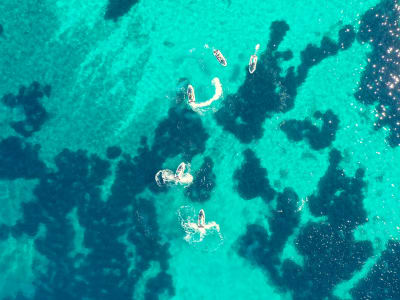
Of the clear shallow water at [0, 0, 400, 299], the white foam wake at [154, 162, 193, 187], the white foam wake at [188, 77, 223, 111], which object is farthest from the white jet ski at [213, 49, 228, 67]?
the white foam wake at [154, 162, 193, 187]

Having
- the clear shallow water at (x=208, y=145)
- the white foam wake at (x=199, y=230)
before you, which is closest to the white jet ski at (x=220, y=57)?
the clear shallow water at (x=208, y=145)

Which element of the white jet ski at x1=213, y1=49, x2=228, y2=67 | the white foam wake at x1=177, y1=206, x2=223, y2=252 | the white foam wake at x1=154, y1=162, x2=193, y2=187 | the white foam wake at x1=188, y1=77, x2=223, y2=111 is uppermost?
the white jet ski at x1=213, y1=49, x2=228, y2=67

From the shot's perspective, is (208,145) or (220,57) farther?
(208,145)

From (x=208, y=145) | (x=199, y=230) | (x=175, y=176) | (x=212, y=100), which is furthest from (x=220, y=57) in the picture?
(x=199, y=230)

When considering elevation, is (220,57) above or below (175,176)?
above

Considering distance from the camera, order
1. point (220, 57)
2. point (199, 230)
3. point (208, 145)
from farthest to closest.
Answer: point (199, 230) → point (208, 145) → point (220, 57)

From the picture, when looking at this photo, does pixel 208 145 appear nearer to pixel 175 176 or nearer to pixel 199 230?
pixel 175 176

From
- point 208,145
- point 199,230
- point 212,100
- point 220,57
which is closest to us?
point 220,57

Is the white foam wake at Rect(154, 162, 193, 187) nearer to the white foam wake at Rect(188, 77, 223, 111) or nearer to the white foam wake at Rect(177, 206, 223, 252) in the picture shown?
the white foam wake at Rect(177, 206, 223, 252)

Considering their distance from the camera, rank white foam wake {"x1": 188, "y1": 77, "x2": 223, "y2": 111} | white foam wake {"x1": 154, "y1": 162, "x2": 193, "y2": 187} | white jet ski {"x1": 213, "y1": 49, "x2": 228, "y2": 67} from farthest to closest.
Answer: white foam wake {"x1": 154, "y1": 162, "x2": 193, "y2": 187}
white foam wake {"x1": 188, "y1": 77, "x2": 223, "y2": 111}
white jet ski {"x1": 213, "y1": 49, "x2": 228, "y2": 67}
